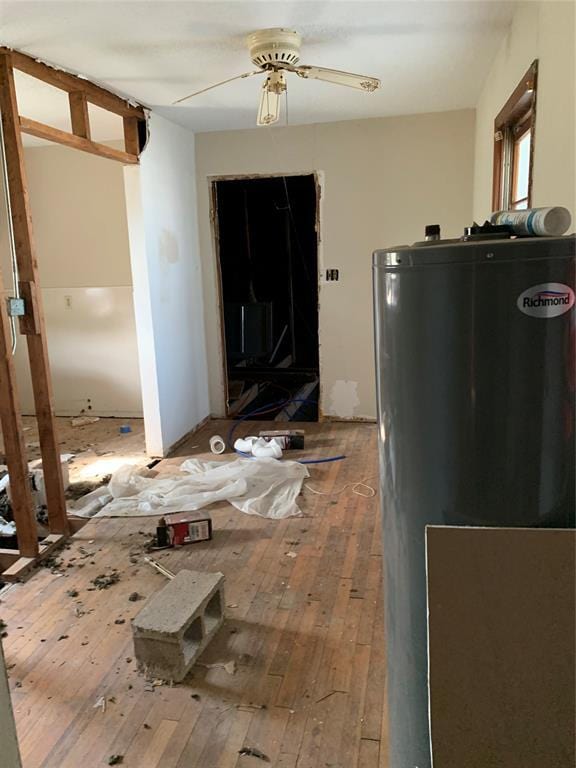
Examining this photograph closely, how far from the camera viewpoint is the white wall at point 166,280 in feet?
12.7

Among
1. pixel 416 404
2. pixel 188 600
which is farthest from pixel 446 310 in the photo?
pixel 188 600

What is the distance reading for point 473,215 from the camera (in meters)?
4.21

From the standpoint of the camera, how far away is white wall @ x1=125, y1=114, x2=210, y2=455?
12.7 feet

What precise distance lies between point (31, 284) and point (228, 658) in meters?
Result: 1.93

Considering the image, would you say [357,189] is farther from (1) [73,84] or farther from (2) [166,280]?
(1) [73,84]

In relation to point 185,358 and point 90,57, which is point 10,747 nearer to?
point 90,57

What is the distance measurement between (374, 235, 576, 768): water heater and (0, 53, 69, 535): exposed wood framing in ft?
6.99

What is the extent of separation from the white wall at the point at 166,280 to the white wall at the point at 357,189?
256mm

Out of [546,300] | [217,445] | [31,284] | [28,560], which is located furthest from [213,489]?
[546,300]

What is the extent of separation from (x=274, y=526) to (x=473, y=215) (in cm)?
282

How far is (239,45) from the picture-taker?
264 centimetres

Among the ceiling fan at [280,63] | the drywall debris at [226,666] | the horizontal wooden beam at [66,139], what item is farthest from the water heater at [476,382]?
the horizontal wooden beam at [66,139]

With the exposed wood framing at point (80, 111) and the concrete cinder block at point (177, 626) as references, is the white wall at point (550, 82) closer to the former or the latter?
the concrete cinder block at point (177, 626)

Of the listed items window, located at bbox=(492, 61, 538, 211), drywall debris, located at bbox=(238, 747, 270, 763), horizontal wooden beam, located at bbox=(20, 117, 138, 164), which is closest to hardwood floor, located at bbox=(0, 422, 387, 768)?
drywall debris, located at bbox=(238, 747, 270, 763)
